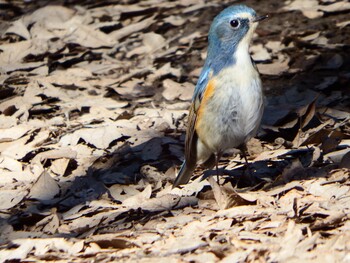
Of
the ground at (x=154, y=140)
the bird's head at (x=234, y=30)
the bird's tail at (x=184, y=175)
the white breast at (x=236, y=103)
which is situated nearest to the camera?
the ground at (x=154, y=140)

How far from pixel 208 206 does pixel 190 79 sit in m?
3.11

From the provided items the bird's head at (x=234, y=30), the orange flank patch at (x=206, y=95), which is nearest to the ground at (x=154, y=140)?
the orange flank patch at (x=206, y=95)

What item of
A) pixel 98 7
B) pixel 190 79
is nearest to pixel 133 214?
pixel 190 79

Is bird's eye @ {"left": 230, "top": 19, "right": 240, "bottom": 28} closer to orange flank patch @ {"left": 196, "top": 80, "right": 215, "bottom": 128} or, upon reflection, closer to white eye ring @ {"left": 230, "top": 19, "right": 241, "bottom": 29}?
white eye ring @ {"left": 230, "top": 19, "right": 241, "bottom": 29}

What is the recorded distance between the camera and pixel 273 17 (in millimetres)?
10086

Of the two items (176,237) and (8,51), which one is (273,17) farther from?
(176,237)

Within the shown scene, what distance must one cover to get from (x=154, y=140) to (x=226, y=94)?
5.25ft

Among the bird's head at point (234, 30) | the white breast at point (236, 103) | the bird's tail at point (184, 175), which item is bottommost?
the bird's tail at point (184, 175)

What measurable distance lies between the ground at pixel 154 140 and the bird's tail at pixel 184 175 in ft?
0.52

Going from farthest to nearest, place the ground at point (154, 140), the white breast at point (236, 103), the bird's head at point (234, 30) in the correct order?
1. the bird's head at point (234, 30)
2. the white breast at point (236, 103)
3. the ground at point (154, 140)

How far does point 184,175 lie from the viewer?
703 centimetres

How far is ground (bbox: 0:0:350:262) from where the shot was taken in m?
5.66

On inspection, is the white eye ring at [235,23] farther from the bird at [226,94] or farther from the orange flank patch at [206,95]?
the orange flank patch at [206,95]

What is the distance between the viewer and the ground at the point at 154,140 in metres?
5.66
